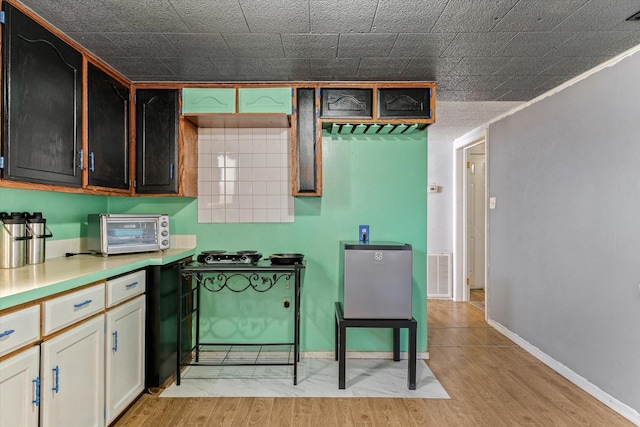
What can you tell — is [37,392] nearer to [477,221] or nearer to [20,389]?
[20,389]

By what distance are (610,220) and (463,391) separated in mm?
1538

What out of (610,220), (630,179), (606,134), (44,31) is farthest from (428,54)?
(44,31)

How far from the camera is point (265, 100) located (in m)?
2.88

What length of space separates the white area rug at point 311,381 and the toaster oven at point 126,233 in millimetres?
1049

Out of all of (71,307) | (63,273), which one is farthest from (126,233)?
(71,307)

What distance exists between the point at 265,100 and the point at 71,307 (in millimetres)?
1936

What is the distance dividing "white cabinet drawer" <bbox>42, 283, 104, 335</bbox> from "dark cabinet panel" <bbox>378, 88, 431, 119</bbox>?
229 cm

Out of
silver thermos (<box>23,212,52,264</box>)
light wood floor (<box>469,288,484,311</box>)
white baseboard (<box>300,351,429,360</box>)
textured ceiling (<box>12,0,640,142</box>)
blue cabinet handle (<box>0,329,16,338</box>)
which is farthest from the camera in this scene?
light wood floor (<box>469,288,484,311</box>)

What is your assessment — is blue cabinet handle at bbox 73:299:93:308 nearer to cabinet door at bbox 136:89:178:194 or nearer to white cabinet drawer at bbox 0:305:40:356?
white cabinet drawer at bbox 0:305:40:356

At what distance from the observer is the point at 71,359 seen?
174cm

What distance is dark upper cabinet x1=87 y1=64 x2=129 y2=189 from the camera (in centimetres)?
239

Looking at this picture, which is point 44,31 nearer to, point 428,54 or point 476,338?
point 428,54

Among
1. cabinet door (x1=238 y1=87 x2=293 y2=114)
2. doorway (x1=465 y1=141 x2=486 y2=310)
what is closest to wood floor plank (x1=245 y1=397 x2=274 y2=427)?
cabinet door (x1=238 y1=87 x2=293 y2=114)

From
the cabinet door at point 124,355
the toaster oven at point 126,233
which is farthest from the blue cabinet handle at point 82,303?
the toaster oven at point 126,233
